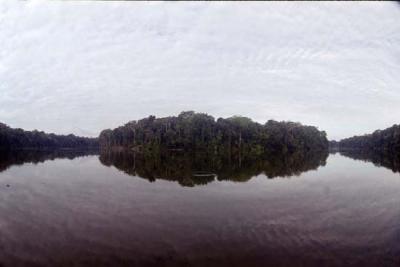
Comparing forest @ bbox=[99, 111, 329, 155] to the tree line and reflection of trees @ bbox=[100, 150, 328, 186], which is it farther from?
reflection of trees @ bbox=[100, 150, 328, 186]

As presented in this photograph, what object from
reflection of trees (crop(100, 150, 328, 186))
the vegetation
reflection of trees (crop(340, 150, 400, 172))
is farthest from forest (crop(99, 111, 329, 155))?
reflection of trees (crop(100, 150, 328, 186))

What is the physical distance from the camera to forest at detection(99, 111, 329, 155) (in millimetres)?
100812

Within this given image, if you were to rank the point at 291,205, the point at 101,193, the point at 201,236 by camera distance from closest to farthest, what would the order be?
1. the point at 201,236
2. the point at 291,205
3. the point at 101,193

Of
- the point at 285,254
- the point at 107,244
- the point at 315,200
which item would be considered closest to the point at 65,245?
the point at 107,244

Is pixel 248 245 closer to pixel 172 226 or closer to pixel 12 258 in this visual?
pixel 172 226

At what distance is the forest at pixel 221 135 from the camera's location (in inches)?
3969

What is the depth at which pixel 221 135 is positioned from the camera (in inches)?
3967

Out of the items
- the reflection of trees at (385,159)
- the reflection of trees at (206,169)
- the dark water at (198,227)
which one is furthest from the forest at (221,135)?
the dark water at (198,227)

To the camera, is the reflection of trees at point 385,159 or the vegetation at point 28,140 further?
the vegetation at point 28,140

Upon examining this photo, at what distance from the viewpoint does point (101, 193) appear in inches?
627

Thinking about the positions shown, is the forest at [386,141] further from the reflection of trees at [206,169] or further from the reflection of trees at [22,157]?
the reflection of trees at [22,157]

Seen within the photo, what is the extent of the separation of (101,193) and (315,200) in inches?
395

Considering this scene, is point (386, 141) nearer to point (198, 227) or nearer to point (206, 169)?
point (206, 169)

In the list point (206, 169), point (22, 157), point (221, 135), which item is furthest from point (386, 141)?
point (22, 157)
